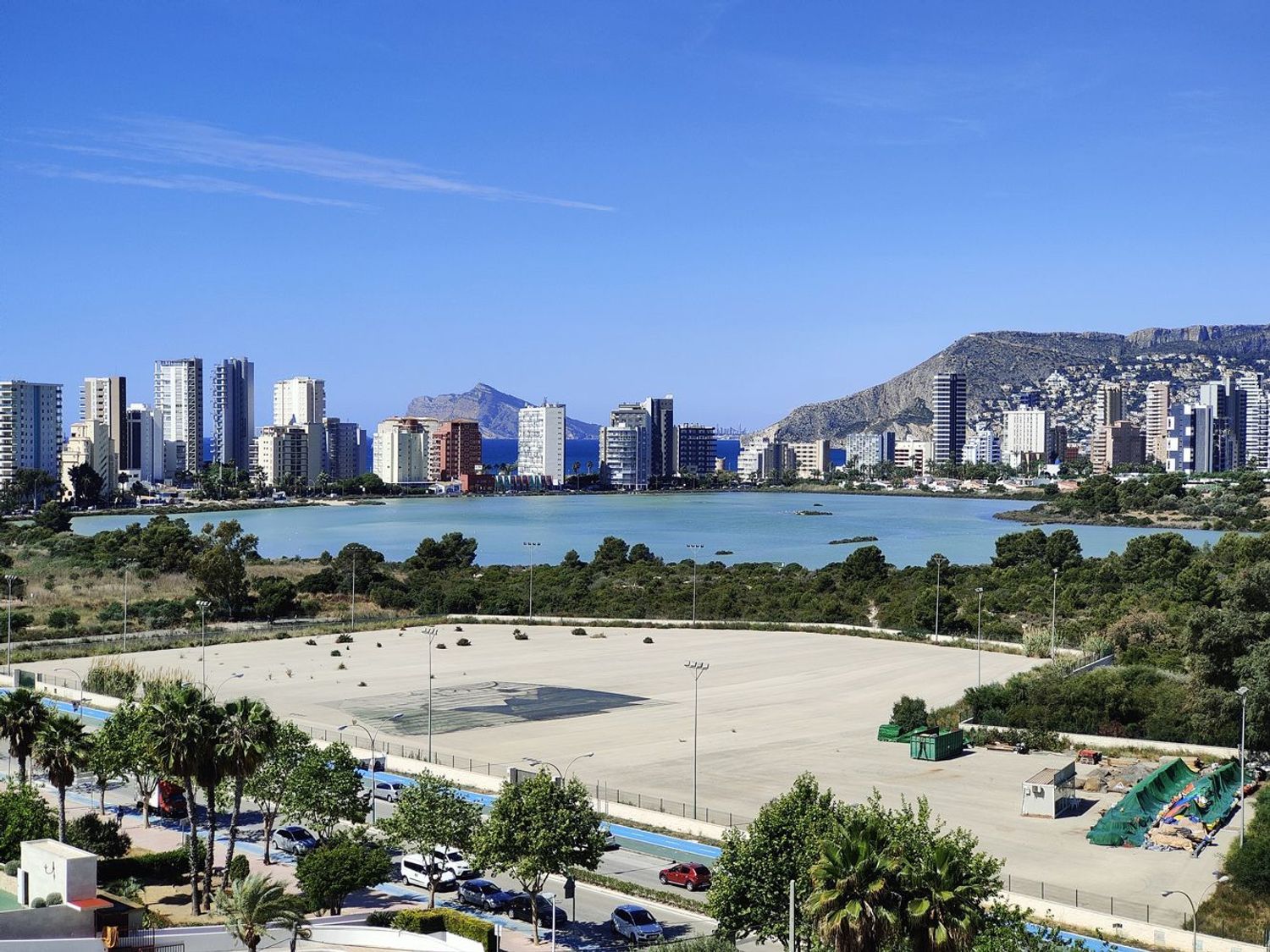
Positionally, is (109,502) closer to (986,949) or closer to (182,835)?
(182,835)

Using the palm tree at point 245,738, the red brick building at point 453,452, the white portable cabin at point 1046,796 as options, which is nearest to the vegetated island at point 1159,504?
the red brick building at point 453,452

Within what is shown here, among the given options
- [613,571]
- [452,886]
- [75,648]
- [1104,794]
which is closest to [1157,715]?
[1104,794]

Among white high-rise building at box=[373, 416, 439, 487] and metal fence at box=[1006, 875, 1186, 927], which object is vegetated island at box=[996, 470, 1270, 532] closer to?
white high-rise building at box=[373, 416, 439, 487]

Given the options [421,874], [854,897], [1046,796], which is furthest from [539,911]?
[1046,796]

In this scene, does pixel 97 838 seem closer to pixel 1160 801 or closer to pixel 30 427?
pixel 1160 801

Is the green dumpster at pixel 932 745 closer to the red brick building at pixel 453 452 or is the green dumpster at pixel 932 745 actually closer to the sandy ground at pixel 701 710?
the sandy ground at pixel 701 710

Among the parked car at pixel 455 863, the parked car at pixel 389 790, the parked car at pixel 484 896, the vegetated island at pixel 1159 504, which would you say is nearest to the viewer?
the parked car at pixel 484 896

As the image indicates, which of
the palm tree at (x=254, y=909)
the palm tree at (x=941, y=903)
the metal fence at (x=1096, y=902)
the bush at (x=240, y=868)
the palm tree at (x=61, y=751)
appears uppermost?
the palm tree at (x=941, y=903)
